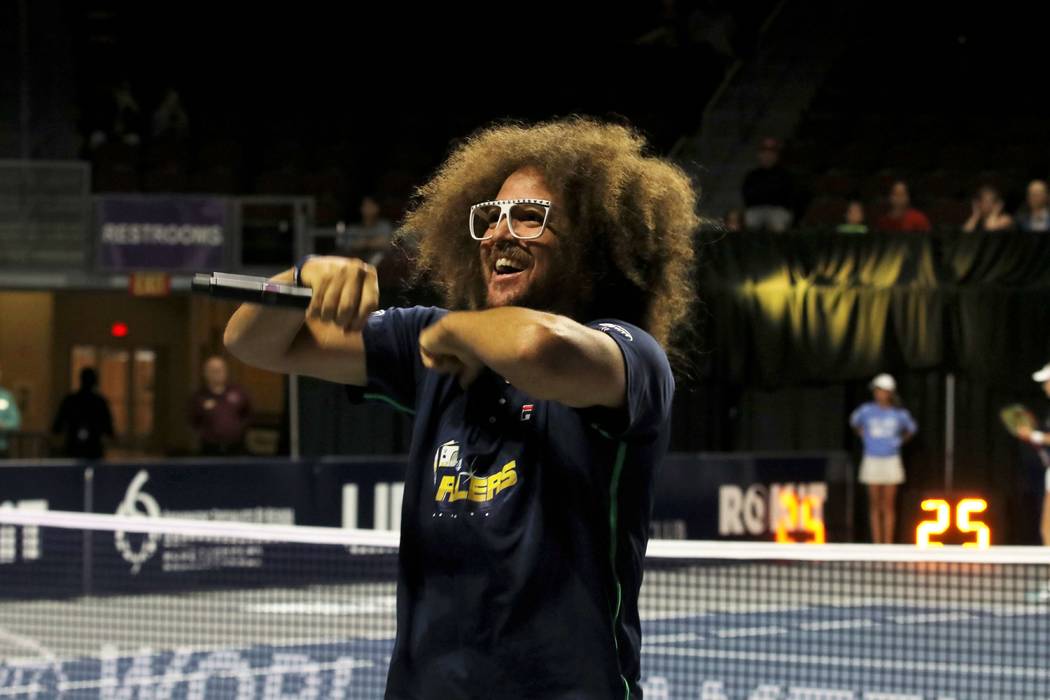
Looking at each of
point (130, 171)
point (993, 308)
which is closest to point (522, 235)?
point (993, 308)

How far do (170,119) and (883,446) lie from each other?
996 centimetres

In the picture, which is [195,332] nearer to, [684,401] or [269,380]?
[269,380]

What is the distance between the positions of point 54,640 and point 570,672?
8.41m

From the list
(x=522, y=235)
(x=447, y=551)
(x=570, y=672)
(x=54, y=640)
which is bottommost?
(x=54, y=640)

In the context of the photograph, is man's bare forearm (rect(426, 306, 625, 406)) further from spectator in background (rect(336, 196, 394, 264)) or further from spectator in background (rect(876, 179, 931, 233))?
spectator in background (rect(876, 179, 931, 233))

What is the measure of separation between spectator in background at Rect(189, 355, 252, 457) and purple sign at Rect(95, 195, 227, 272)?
0.93 m

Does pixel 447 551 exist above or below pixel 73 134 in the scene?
below

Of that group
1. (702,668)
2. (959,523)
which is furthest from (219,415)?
(959,523)

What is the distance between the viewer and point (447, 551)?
292 centimetres

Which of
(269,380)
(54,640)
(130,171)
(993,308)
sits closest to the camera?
(54,640)

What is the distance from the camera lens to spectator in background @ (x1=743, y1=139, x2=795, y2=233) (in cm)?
1591

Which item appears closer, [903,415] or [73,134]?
[903,415]

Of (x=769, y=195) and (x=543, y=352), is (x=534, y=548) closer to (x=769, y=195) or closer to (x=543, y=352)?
(x=543, y=352)

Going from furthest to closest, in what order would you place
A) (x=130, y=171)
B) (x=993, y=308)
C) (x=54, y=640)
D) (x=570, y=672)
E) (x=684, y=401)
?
(x=130, y=171) → (x=684, y=401) → (x=993, y=308) → (x=54, y=640) → (x=570, y=672)
